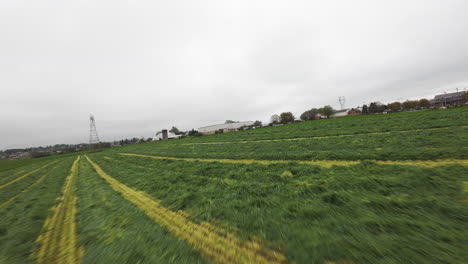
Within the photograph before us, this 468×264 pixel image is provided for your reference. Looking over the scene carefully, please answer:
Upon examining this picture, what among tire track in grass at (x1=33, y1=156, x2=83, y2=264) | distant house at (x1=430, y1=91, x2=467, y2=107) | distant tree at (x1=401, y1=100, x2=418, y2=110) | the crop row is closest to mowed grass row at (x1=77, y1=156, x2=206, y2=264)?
tire track in grass at (x1=33, y1=156, x2=83, y2=264)

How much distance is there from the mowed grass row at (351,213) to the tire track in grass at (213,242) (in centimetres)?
20

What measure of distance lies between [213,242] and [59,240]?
15.1 ft

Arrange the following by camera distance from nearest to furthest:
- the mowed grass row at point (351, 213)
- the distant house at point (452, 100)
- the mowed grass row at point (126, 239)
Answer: the mowed grass row at point (351, 213) < the mowed grass row at point (126, 239) < the distant house at point (452, 100)

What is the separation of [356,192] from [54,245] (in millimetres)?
8351

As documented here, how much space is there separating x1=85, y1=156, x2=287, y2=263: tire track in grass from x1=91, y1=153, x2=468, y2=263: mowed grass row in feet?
0.67

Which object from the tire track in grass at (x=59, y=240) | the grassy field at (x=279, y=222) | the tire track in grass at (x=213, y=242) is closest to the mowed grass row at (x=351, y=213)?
the grassy field at (x=279, y=222)

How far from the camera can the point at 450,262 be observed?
2.31 metres

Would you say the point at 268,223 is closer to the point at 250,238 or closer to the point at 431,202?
the point at 250,238

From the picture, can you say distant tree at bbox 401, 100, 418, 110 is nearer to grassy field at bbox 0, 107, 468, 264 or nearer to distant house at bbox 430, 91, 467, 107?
distant house at bbox 430, 91, 467, 107

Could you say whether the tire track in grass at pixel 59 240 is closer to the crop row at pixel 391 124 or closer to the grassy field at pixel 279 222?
the grassy field at pixel 279 222

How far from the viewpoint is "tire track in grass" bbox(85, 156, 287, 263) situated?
301cm

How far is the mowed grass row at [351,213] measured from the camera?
8.72 feet

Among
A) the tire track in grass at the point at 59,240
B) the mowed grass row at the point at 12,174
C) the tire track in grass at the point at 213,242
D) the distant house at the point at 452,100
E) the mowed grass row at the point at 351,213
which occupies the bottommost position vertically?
the mowed grass row at the point at 12,174

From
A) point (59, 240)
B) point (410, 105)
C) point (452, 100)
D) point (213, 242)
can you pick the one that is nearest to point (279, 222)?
point (213, 242)
